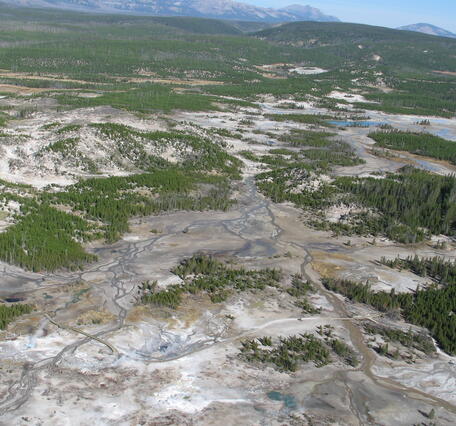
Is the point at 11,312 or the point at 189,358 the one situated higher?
the point at 11,312

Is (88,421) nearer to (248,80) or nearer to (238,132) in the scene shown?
(238,132)

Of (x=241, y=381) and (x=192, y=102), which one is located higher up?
(x=192, y=102)

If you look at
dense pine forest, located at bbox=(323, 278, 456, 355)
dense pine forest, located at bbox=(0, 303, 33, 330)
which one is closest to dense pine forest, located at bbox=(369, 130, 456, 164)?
dense pine forest, located at bbox=(323, 278, 456, 355)

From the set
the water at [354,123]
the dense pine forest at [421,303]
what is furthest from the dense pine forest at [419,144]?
the dense pine forest at [421,303]

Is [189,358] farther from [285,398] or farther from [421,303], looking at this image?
[421,303]

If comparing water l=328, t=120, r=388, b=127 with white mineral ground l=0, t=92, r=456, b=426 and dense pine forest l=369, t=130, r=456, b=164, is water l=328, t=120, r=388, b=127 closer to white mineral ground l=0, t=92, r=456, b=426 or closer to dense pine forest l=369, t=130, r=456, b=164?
dense pine forest l=369, t=130, r=456, b=164

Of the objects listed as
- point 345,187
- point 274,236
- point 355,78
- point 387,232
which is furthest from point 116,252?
point 355,78

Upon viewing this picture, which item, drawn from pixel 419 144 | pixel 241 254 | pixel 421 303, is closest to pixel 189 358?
pixel 241 254

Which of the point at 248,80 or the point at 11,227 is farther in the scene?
the point at 248,80
